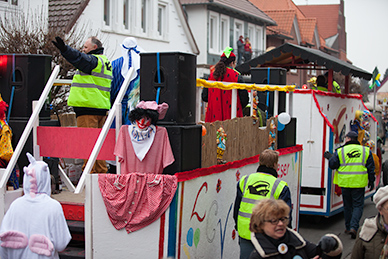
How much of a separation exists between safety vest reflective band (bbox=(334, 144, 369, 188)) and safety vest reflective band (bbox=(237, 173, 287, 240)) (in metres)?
4.48

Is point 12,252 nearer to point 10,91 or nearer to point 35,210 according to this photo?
point 35,210

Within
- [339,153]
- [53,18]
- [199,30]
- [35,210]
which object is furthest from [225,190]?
[199,30]

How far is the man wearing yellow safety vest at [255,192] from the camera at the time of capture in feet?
17.3

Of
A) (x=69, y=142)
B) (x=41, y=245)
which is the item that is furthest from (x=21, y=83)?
(x=41, y=245)

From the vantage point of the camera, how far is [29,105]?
21.4 ft

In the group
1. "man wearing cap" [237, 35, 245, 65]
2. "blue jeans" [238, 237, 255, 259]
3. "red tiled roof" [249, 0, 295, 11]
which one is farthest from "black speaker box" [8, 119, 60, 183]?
"red tiled roof" [249, 0, 295, 11]

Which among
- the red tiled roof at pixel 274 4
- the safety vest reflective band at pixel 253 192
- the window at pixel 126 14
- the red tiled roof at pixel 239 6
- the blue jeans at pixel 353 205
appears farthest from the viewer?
the red tiled roof at pixel 274 4

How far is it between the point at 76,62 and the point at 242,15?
27208 millimetres

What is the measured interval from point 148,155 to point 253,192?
1.10 metres

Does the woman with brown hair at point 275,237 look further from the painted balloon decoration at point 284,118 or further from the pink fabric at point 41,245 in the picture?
the painted balloon decoration at point 284,118

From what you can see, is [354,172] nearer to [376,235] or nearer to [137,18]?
[376,235]

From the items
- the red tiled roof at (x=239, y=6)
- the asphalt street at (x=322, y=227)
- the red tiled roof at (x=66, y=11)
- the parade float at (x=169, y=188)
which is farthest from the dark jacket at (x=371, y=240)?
the red tiled roof at (x=239, y=6)

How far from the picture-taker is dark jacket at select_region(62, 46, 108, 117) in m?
6.03

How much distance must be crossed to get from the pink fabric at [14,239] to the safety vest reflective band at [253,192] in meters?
2.05
